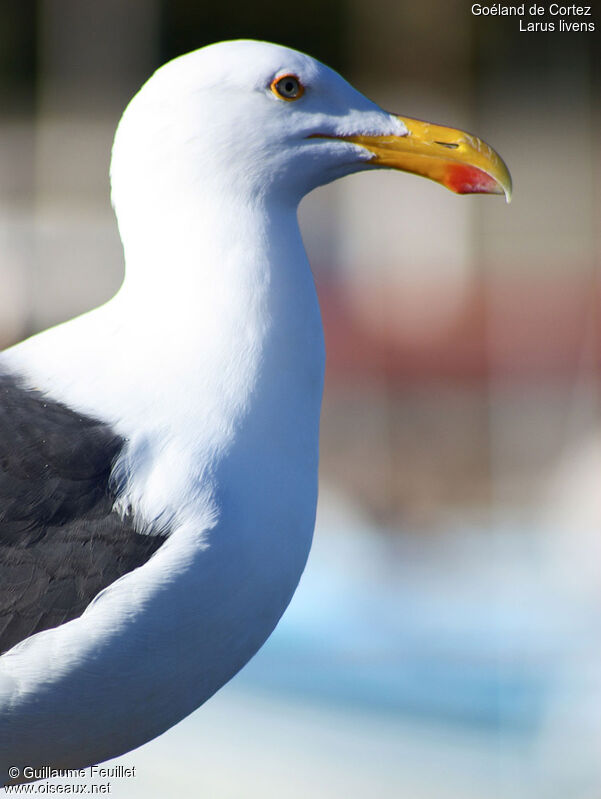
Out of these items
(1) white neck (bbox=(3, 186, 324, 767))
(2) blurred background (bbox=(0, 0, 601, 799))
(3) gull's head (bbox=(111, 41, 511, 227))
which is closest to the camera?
(1) white neck (bbox=(3, 186, 324, 767))

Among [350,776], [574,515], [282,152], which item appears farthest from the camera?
[574,515]

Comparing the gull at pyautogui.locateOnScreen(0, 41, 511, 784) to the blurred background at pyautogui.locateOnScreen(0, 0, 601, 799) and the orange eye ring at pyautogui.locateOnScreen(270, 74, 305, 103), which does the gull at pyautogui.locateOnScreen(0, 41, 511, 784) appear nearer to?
the orange eye ring at pyautogui.locateOnScreen(270, 74, 305, 103)

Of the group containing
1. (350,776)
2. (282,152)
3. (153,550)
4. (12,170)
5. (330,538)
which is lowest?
(330,538)

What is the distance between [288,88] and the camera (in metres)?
1.08

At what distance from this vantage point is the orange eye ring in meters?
1.06

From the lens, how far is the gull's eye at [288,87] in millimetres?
1065

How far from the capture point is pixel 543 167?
18.8ft

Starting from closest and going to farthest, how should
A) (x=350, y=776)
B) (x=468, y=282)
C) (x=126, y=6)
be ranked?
1. (x=350, y=776)
2. (x=126, y=6)
3. (x=468, y=282)

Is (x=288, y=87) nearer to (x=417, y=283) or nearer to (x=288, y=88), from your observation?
(x=288, y=88)

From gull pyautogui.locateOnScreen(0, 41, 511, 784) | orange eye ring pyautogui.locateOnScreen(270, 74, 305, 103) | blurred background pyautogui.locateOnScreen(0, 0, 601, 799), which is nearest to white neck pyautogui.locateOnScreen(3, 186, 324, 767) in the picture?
gull pyautogui.locateOnScreen(0, 41, 511, 784)

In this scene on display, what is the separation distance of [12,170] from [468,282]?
2.43 meters

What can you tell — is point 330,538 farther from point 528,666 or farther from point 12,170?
point 12,170

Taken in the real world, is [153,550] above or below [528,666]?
above

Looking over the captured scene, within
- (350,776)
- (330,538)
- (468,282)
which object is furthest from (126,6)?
(350,776)
